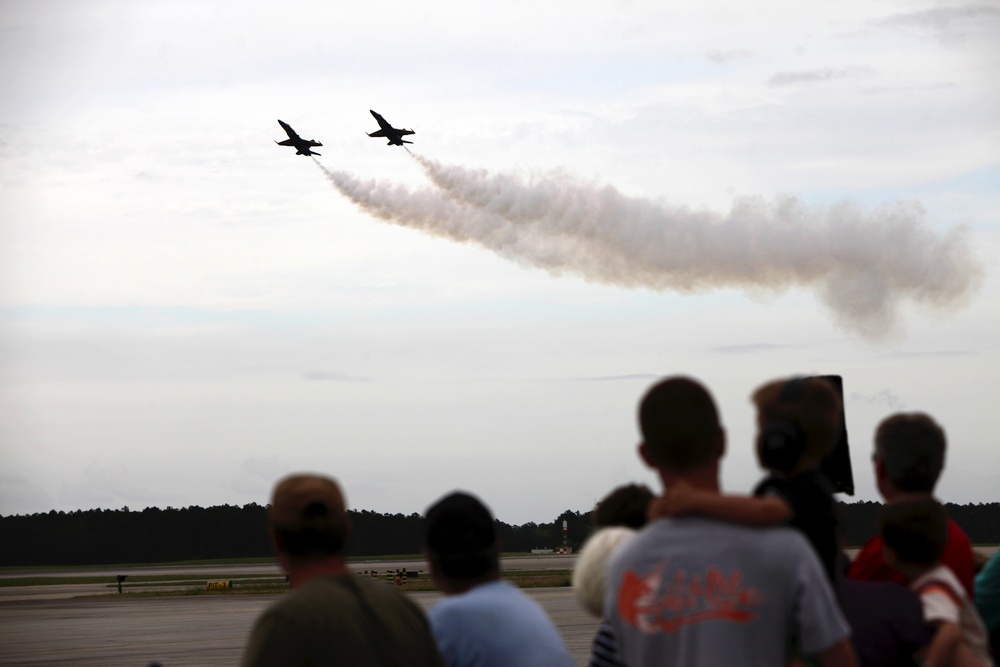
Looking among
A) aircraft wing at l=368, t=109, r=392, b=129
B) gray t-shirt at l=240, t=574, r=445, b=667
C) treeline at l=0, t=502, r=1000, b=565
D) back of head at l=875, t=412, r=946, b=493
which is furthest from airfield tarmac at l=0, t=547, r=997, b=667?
treeline at l=0, t=502, r=1000, b=565

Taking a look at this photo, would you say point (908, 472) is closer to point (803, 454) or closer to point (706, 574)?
point (803, 454)

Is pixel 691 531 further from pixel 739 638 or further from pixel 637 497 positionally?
pixel 637 497

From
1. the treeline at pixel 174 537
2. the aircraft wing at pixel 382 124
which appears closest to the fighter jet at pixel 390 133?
the aircraft wing at pixel 382 124

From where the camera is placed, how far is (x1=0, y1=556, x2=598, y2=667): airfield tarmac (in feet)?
64.4

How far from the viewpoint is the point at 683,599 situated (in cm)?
351

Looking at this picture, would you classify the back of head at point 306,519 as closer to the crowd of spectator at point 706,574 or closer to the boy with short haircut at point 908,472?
the crowd of spectator at point 706,574

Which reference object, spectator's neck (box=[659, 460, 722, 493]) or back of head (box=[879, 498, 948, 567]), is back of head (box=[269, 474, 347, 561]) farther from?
back of head (box=[879, 498, 948, 567])

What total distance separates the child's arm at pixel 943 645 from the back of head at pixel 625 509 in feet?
5.48

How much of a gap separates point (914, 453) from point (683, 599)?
1.66 m

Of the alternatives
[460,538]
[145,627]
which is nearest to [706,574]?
[460,538]

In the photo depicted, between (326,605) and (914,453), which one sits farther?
(914,453)

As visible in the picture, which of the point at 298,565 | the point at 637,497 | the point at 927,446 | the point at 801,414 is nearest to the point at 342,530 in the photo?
the point at 298,565

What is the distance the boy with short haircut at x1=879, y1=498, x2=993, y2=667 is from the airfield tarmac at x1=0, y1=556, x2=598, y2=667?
10.2 metres

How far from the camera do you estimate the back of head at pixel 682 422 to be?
358cm
